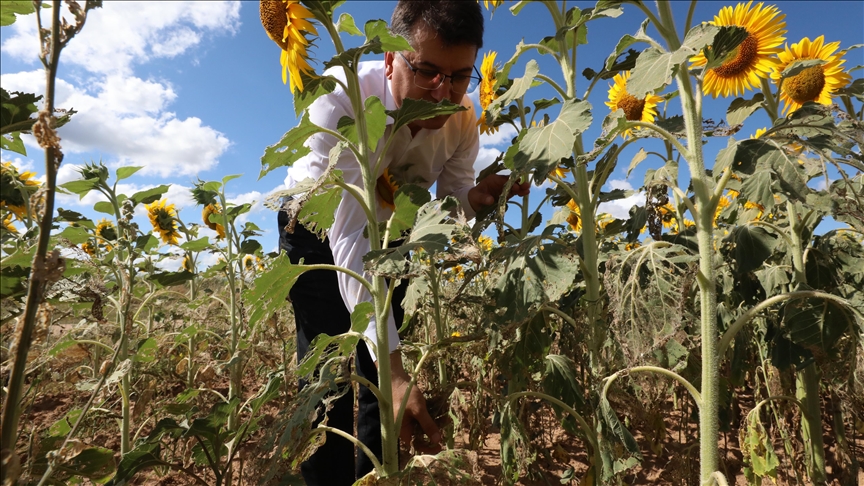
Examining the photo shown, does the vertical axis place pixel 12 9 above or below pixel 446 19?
below

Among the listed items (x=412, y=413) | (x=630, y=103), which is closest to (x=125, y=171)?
(x=412, y=413)

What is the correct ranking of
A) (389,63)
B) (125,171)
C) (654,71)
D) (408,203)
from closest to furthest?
(654,71)
(408,203)
(389,63)
(125,171)

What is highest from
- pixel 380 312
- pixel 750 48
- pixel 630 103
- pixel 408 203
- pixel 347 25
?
pixel 630 103

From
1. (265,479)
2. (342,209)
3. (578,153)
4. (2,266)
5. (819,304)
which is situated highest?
(578,153)

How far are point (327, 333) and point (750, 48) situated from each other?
5.82ft

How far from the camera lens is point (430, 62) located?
1590 millimetres

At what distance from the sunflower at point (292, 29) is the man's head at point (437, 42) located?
0.42 metres

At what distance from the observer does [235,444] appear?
1.49 m

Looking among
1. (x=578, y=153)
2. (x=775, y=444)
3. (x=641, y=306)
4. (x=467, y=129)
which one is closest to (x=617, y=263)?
(x=641, y=306)

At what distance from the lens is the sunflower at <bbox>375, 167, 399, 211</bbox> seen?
5.74 feet

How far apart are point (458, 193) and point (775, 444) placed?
216cm

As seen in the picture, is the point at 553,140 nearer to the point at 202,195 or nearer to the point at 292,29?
the point at 292,29

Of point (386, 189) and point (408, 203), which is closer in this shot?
point (408, 203)

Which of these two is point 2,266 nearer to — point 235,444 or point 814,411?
point 235,444
